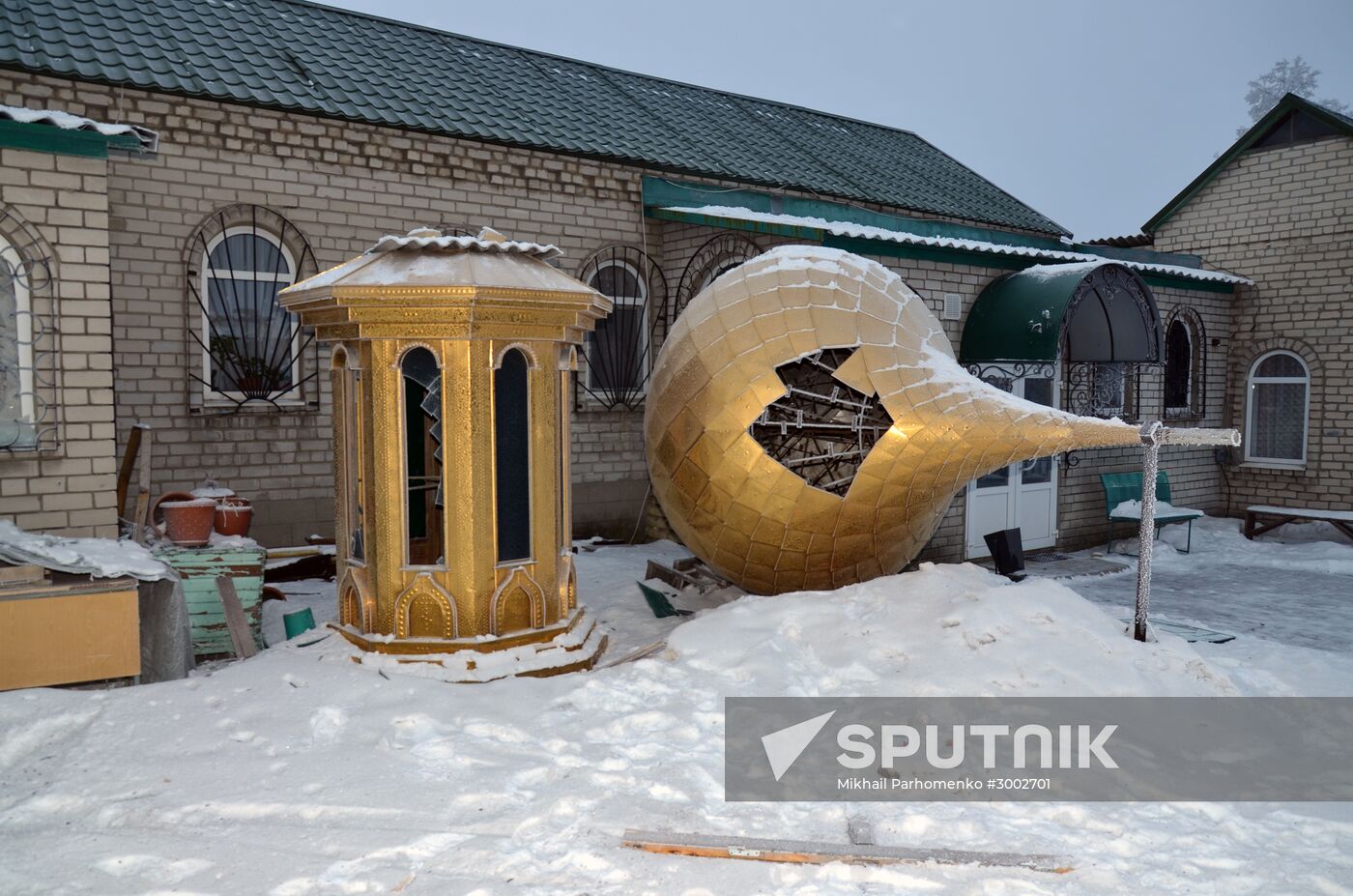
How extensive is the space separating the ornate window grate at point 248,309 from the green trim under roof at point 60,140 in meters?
2.88

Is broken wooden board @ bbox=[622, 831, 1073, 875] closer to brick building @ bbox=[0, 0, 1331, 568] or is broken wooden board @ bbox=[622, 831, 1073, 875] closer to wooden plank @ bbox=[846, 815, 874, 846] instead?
wooden plank @ bbox=[846, 815, 874, 846]

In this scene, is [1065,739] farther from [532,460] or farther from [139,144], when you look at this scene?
[139,144]

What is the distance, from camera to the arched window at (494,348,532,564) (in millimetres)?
5621

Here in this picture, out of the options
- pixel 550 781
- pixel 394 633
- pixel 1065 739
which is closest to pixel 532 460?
pixel 394 633

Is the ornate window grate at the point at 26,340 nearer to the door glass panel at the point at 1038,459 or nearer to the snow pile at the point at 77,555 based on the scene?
the snow pile at the point at 77,555

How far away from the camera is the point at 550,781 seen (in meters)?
4.11

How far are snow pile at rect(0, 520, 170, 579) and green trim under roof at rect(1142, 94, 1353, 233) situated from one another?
13378 millimetres

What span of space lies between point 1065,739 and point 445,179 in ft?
26.2

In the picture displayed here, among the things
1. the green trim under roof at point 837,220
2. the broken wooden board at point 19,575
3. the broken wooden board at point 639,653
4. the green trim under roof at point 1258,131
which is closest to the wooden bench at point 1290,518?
the green trim under roof at point 837,220

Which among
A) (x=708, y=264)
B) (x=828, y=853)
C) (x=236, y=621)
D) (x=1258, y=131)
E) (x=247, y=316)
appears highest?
(x=1258, y=131)

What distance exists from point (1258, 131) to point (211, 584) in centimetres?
1455

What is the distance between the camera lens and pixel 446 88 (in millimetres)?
10891

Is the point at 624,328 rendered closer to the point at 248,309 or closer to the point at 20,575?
the point at 248,309

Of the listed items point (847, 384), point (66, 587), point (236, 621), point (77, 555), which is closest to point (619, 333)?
point (847, 384)
